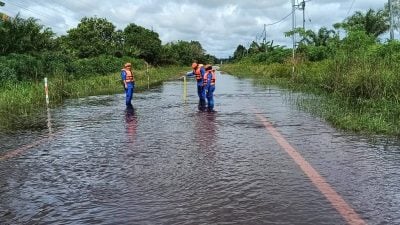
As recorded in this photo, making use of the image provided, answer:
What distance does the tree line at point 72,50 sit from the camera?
84.6 ft

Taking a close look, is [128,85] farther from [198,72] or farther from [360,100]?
[360,100]

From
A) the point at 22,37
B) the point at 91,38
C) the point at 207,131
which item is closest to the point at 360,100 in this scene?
the point at 207,131

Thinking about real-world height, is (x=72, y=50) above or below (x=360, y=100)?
above

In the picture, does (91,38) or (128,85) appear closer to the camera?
(128,85)

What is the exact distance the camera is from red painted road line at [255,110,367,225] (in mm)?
4957

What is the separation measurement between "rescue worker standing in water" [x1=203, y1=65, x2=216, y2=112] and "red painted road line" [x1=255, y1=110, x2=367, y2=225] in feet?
21.5

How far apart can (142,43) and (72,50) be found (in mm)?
20041

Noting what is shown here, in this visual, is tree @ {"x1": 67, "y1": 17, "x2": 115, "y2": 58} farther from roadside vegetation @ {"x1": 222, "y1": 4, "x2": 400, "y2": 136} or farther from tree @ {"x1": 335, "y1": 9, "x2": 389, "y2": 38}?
roadside vegetation @ {"x1": 222, "y1": 4, "x2": 400, "y2": 136}

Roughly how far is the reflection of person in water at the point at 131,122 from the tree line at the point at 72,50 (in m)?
8.63

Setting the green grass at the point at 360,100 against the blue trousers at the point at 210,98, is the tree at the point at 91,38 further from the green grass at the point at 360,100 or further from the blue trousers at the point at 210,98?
the blue trousers at the point at 210,98

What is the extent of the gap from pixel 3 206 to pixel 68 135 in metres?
5.36


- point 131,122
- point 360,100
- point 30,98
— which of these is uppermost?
point 30,98

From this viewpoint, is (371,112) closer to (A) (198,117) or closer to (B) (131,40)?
(A) (198,117)

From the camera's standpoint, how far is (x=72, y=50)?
5272 centimetres
